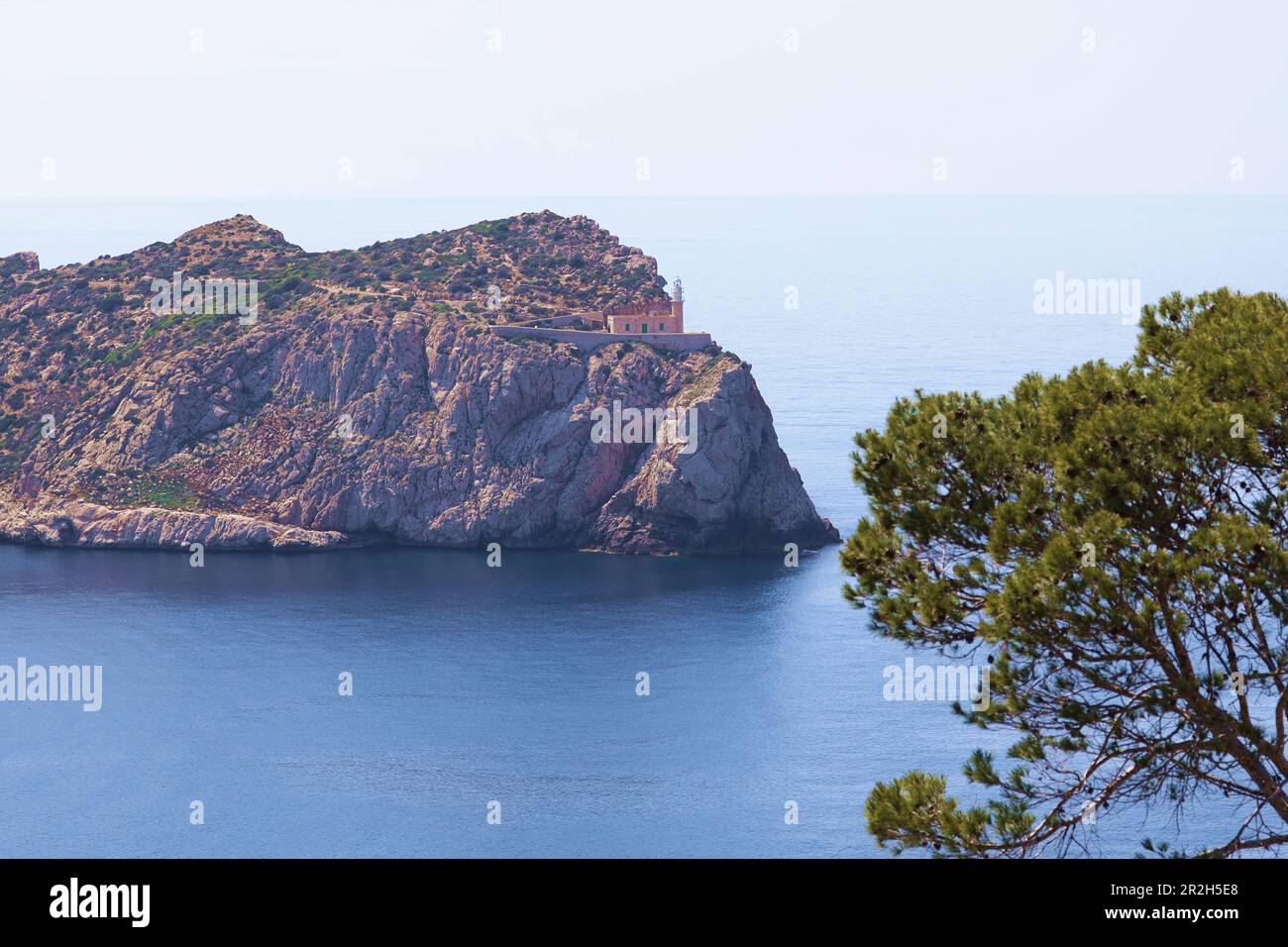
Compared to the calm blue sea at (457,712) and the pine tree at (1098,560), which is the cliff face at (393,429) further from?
the pine tree at (1098,560)

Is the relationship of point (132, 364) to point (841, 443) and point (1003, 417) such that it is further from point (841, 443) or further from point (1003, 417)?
point (1003, 417)

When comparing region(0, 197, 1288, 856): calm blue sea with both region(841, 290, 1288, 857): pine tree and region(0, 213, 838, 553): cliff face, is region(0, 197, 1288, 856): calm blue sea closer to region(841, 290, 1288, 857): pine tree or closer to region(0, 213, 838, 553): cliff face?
region(0, 213, 838, 553): cliff face

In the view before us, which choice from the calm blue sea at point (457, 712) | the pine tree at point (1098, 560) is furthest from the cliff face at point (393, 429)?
the pine tree at point (1098, 560)

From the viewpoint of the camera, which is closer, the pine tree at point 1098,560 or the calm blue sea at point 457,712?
the pine tree at point 1098,560

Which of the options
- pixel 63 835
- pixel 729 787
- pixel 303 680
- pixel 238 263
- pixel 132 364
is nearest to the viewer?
pixel 63 835

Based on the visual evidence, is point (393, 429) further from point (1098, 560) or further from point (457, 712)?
point (1098, 560)

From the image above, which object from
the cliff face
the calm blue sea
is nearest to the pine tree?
the calm blue sea

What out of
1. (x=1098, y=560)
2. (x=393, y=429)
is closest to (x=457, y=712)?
(x=393, y=429)
